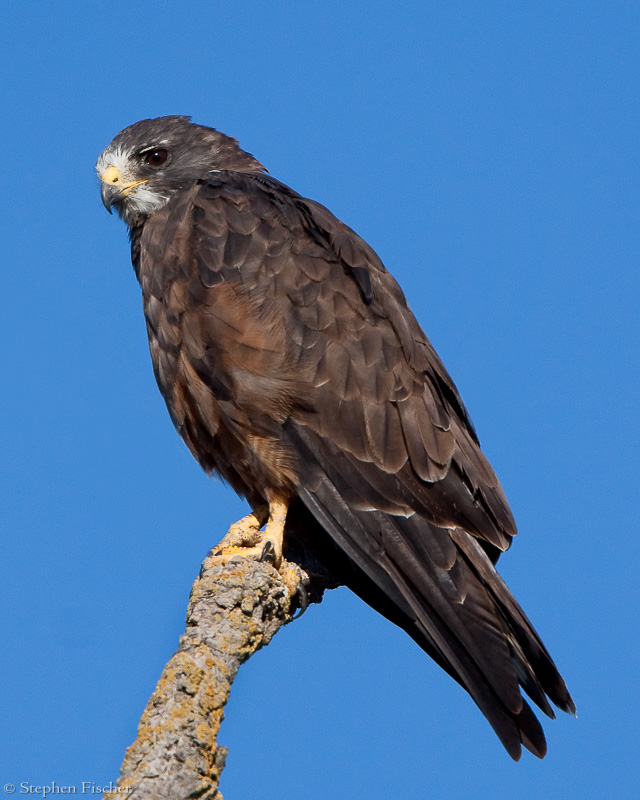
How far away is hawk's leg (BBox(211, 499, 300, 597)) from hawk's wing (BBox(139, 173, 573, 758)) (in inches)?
5.6

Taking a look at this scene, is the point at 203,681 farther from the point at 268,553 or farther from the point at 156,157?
the point at 156,157

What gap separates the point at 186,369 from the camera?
189 inches

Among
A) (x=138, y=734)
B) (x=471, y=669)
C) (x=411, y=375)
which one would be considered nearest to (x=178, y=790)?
(x=138, y=734)

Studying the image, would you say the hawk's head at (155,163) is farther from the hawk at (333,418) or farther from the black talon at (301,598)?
the black talon at (301,598)

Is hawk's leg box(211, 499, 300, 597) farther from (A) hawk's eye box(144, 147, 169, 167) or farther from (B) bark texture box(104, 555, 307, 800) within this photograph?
(A) hawk's eye box(144, 147, 169, 167)

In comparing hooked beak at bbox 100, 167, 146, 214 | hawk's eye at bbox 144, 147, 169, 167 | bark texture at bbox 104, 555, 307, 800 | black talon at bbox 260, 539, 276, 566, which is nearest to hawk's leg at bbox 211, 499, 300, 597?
black talon at bbox 260, 539, 276, 566

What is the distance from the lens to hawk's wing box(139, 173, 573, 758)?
432cm

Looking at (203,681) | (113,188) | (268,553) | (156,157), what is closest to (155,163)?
(156,157)

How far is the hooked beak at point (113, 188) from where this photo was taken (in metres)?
5.61

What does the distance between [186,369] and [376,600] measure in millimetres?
1487

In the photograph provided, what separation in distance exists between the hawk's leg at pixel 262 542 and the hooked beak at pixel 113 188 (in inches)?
81.6

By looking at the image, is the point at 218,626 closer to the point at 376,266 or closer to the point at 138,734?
the point at 138,734

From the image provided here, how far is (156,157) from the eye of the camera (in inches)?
225

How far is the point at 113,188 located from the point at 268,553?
257cm
